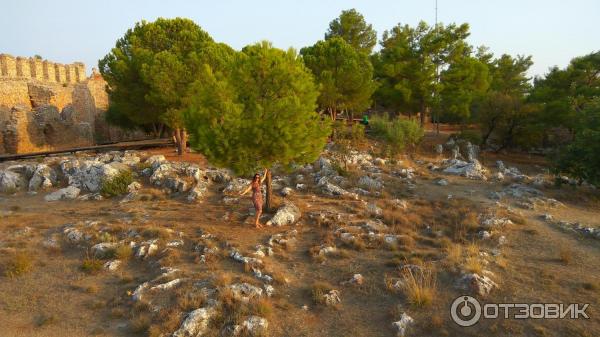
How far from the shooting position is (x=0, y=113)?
27.0 meters

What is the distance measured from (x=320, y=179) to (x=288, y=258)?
7713 millimetres

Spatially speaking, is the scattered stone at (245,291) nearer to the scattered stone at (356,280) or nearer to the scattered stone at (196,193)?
the scattered stone at (356,280)

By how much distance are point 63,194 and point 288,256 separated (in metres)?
11.2

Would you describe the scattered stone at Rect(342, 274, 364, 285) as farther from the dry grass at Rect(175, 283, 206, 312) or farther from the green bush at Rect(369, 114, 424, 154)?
the green bush at Rect(369, 114, 424, 154)

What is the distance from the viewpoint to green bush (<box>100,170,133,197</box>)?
1541 centimetres

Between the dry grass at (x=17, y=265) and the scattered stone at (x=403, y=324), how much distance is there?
336 inches

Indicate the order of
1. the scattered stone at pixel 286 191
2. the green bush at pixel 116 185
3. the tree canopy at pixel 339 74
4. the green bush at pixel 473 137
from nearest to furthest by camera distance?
the scattered stone at pixel 286 191, the green bush at pixel 116 185, the tree canopy at pixel 339 74, the green bush at pixel 473 137

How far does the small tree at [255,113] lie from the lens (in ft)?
34.9

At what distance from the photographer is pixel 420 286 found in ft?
24.6

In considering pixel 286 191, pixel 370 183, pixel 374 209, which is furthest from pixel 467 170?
pixel 286 191

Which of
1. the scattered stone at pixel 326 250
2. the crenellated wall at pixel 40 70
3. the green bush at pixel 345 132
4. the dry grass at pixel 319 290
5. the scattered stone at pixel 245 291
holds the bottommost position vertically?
the dry grass at pixel 319 290

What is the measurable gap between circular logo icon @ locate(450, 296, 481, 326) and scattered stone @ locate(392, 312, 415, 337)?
33.1 inches

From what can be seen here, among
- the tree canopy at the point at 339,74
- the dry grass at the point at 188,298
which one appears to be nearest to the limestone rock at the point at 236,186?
the dry grass at the point at 188,298

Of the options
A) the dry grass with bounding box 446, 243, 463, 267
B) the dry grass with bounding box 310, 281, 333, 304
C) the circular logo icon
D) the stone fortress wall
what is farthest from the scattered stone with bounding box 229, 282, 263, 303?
the stone fortress wall
